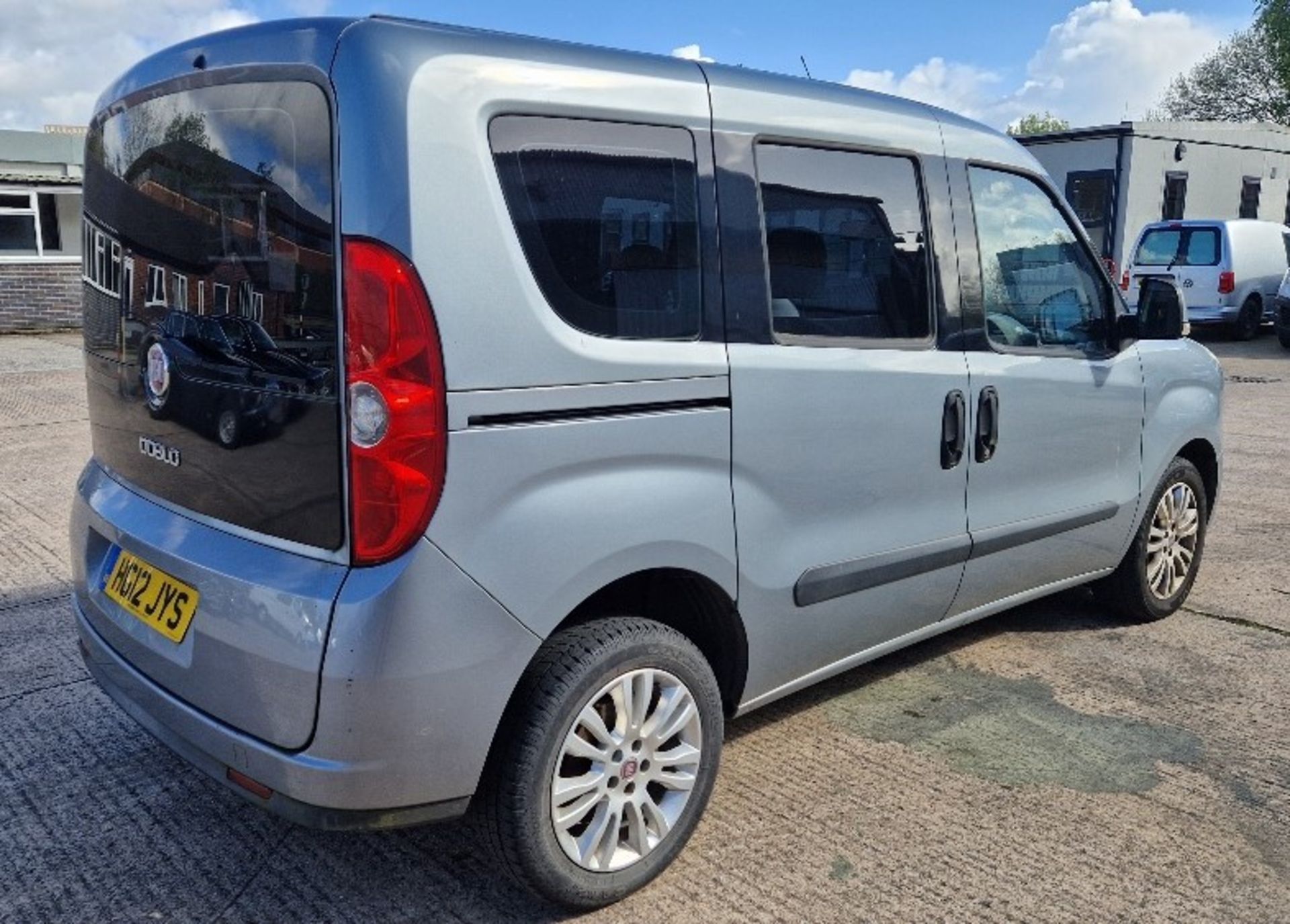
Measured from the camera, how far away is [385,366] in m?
2.08

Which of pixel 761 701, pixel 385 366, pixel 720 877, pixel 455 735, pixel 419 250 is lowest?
pixel 720 877

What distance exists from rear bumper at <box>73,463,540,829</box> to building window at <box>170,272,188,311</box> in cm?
55

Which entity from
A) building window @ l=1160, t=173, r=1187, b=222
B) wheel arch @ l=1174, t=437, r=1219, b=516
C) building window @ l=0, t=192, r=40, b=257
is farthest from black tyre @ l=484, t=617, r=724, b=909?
building window @ l=1160, t=173, r=1187, b=222

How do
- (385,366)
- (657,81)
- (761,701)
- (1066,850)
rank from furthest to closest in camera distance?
(761,701), (1066,850), (657,81), (385,366)

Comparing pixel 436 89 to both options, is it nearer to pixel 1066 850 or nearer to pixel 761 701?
pixel 761 701

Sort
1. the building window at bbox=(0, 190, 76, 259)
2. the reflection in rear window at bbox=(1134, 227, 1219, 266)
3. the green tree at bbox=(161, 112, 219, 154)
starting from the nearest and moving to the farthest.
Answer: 1. the green tree at bbox=(161, 112, 219, 154)
2. the reflection in rear window at bbox=(1134, 227, 1219, 266)
3. the building window at bbox=(0, 190, 76, 259)

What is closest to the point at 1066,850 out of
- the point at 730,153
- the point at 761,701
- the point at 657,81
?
the point at 761,701

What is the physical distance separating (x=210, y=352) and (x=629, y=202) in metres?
0.99

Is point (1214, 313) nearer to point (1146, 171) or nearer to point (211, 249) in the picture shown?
point (1146, 171)

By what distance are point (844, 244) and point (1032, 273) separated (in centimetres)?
105

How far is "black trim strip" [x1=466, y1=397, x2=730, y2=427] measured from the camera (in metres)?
2.19

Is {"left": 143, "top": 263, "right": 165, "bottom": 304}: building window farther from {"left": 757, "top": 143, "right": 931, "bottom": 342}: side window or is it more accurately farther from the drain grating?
the drain grating

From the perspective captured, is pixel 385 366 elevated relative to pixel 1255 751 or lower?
elevated

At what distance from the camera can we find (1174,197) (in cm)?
2281
